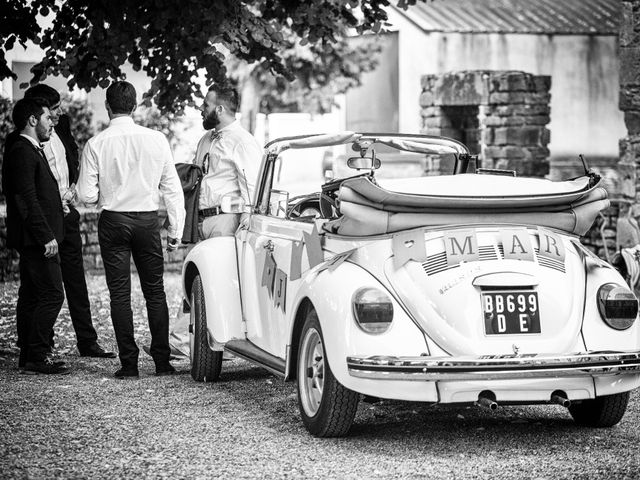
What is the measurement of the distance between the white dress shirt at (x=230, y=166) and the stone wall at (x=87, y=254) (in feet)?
24.6

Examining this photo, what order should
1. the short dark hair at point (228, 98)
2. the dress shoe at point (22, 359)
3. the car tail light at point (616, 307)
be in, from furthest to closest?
the short dark hair at point (228, 98), the dress shoe at point (22, 359), the car tail light at point (616, 307)

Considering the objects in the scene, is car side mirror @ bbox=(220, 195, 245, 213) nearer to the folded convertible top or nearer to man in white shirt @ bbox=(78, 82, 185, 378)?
man in white shirt @ bbox=(78, 82, 185, 378)

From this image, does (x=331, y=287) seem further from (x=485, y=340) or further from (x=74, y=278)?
(x=74, y=278)

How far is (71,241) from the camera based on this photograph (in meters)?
10.9

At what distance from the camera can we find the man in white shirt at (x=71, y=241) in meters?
10.7

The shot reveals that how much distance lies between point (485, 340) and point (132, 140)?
368cm

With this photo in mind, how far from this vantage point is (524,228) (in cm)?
718

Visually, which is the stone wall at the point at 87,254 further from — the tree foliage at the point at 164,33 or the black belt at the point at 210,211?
the black belt at the point at 210,211

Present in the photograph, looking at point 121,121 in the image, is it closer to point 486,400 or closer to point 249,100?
point 486,400

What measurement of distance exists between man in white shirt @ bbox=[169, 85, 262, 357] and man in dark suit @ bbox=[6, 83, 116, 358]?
1.11m

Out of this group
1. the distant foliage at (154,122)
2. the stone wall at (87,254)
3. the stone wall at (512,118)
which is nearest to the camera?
the stone wall at (87,254)

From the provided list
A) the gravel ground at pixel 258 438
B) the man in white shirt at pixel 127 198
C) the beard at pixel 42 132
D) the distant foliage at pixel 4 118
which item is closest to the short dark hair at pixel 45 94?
the beard at pixel 42 132

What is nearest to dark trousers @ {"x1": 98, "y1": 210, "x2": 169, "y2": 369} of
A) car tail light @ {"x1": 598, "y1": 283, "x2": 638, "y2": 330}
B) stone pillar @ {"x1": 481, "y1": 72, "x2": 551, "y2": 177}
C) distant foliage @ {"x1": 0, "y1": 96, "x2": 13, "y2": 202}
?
car tail light @ {"x1": 598, "y1": 283, "x2": 638, "y2": 330}

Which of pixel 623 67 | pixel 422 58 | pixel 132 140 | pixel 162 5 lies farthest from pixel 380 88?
pixel 132 140
